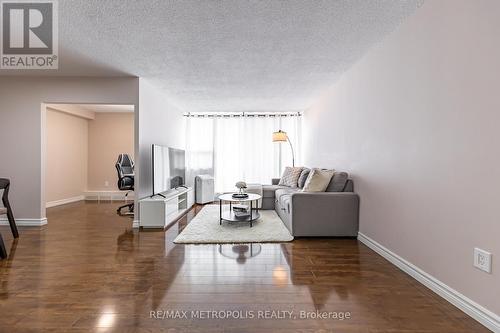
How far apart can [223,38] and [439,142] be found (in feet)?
7.66

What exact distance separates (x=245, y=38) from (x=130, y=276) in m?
2.70

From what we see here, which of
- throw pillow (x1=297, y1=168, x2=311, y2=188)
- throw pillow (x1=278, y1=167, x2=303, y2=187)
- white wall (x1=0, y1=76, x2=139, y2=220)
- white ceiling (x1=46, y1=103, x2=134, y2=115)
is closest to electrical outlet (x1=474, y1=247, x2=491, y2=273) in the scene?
throw pillow (x1=297, y1=168, x2=311, y2=188)

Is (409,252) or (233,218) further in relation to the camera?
(233,218)

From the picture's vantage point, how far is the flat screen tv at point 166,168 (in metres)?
4.17

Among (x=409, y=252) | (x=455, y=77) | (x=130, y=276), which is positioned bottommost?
(x=130, y=276)

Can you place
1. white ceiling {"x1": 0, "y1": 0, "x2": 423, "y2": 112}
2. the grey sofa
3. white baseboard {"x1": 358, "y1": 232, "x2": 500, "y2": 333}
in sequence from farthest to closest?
the grey sofa → white ceiling {"x1": 0, "y1": 0, "x2": 423, "y2": 112} → white baseboard {"x1": 358, "y1": 232, "x2": 500, "y2": 333}

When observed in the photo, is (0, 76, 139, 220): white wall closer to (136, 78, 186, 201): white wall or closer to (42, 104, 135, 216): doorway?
(136, 78, 186, 201): white wall

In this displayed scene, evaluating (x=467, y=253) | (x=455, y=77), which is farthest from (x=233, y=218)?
(x=455, y=77)

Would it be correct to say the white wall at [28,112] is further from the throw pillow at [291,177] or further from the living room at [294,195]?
the throw pillow at [291,177]

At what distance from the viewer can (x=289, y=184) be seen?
5.54 m

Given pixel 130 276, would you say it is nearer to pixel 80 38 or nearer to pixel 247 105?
pixel 80 38

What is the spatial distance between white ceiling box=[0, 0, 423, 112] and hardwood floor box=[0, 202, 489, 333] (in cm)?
242

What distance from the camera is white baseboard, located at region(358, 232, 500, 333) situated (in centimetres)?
156

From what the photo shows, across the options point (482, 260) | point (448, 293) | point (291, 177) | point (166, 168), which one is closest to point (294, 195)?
point (448, 293)
